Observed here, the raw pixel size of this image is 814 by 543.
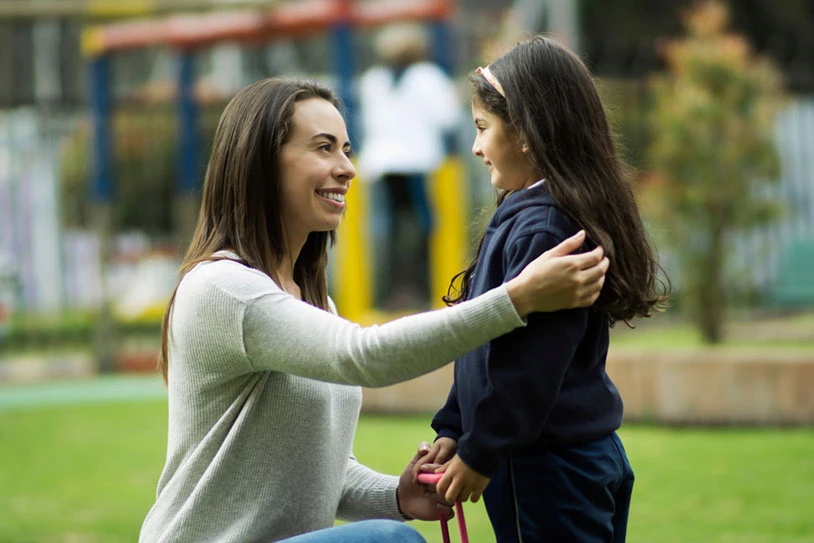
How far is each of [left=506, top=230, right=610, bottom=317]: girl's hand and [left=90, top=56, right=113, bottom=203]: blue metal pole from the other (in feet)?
32.0

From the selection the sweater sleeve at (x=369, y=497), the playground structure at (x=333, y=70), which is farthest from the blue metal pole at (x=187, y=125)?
the sweater sleeve at (x=369, y=497)

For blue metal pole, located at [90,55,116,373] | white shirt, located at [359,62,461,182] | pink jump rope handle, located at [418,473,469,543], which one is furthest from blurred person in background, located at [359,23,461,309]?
pink jump rope handle, located at [418,473,469,543]

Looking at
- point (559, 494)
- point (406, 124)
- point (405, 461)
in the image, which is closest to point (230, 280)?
point (559, 494)

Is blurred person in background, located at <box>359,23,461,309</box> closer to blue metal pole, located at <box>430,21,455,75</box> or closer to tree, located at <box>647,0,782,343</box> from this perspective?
blue metal pole, located at <box>430,21,455,75</box>

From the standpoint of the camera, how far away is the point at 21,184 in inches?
476

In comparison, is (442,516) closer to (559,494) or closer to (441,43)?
(559,494)

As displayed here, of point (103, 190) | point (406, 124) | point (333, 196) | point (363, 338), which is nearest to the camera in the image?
point (363, 338)

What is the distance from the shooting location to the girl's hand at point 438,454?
2.48 meters

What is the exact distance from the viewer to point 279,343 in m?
2.39

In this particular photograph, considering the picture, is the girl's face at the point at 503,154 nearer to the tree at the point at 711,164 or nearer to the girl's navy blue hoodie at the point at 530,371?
the girl's navy blue hoodie at the point at 530,371

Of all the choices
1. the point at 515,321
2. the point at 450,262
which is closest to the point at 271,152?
the point at 515,321

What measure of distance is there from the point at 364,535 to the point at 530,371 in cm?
47

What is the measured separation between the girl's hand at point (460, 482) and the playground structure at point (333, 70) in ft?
20.0

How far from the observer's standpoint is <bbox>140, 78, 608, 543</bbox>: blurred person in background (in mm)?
2270
